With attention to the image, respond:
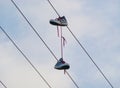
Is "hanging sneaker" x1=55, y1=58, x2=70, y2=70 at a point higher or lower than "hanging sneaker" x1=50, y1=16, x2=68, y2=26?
lower

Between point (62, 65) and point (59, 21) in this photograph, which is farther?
point (59, 21)

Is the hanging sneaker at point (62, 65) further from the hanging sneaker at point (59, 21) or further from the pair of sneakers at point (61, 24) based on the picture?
the hanging sneaker at point (59, 21)

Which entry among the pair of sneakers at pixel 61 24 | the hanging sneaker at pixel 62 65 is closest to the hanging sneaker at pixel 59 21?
the pair of sneakers at pixel 61 24

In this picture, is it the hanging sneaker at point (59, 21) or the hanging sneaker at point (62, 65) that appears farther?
the hanging sneaker at point (59, 21)

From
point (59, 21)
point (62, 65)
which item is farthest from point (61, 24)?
point (62, 65)

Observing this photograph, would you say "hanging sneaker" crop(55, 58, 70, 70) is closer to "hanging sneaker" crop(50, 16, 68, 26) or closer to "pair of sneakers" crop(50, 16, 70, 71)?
"pair of sneakers" crop(50, 16, 70, 71)

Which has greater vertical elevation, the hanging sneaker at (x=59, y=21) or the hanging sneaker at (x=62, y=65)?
the hanging sneaker at (x=59, y=21)

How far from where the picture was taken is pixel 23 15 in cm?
1338

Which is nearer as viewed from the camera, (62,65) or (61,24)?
(62,65)

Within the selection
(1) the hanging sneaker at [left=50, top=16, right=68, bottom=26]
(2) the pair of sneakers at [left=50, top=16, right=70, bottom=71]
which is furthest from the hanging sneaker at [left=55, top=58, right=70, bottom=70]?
(1) the hanging sneaker at [left=50, top=16, right=68, bottom=26]

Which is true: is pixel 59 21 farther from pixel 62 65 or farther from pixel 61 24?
pixel 62 65

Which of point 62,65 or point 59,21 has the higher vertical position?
point 59,21

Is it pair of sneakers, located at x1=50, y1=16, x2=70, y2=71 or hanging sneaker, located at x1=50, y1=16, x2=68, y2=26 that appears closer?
pair of sneakers, located at x1=50, y1=16, x2=70, y2=71

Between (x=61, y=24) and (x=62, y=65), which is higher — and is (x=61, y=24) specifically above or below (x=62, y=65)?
above
